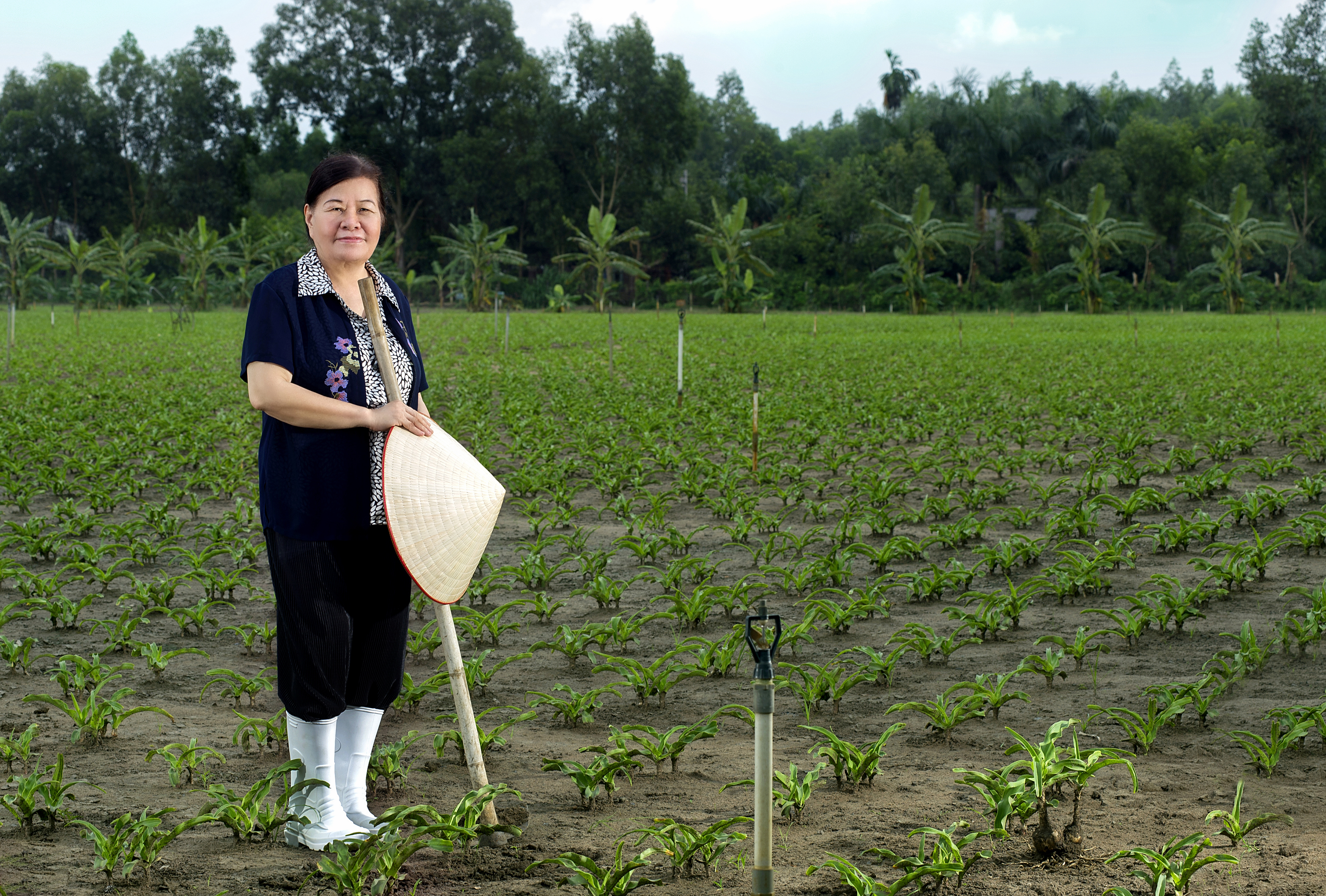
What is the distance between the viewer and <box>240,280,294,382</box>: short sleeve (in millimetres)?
3123

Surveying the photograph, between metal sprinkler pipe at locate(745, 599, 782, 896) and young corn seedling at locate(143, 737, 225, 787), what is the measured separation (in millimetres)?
2234

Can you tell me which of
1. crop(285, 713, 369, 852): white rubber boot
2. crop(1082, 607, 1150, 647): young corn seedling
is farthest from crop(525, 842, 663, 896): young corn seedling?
crop(1082, 607, 1150, 647): young corn seedling

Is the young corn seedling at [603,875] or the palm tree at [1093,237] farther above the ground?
the palm tree at [1093,237]

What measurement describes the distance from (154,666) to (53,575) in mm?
1660

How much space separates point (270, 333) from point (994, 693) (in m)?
3.07

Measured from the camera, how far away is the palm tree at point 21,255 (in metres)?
32.8

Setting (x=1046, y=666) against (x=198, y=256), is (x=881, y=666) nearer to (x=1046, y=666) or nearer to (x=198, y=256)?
(x=1046, y=666)

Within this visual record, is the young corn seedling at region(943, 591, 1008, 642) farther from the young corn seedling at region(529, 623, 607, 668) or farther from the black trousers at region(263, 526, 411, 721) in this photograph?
the black trousers at region(263, 526, 411, 721)

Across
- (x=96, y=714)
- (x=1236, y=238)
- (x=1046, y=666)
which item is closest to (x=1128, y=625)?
(x=1046, y=666)

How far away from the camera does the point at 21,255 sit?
35.1 meters

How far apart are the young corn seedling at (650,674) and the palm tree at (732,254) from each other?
29842 millimetres

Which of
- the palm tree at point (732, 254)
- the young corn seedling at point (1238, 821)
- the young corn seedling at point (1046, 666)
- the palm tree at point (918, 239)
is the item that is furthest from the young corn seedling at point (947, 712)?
the palm tree at point (918, 239)

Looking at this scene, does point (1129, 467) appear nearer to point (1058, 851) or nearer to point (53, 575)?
point (1058, 851)

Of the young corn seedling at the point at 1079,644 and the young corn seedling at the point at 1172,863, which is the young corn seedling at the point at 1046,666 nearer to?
the young corn seedling at the point at 1079,644
